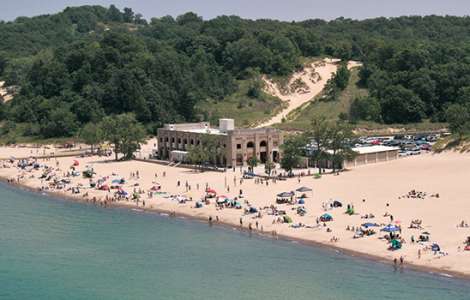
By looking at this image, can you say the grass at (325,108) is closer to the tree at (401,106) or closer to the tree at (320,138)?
the tree at (401,106)

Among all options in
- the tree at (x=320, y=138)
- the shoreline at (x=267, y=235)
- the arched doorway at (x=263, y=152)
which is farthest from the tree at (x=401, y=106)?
the shoreline at (x=267, y=235)

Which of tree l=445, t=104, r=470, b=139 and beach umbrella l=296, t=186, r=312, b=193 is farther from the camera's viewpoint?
tree l=445, t=104, r=470, b=139

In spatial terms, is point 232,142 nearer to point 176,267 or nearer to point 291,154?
point 291,154

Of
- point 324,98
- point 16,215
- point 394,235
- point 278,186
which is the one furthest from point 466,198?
point 324,98

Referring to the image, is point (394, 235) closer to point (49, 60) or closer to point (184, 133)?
point (184, 133)

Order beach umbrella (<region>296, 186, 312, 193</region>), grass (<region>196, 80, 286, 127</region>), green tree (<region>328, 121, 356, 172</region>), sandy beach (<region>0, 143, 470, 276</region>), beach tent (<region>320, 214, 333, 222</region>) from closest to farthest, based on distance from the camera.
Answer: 1. sandy beach (<region>0, 143, 470, 276</region>)
2. beach tent (<region>320, 214, 333, 222</region>)
3. beach umbrella (<region>296, 186, 312, 193</region>)
4. green tree (<region>328, 121, 356, 172</region>)
5. grass (<region>196, 80, 286, 127</region>)

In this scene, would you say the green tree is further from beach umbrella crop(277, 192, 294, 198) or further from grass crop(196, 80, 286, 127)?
grass crop(196, 80, 286, 127)

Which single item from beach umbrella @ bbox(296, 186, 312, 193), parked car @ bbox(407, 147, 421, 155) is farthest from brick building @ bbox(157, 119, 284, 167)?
beach umbrella @ bbox(296, 186, 312, 193)
